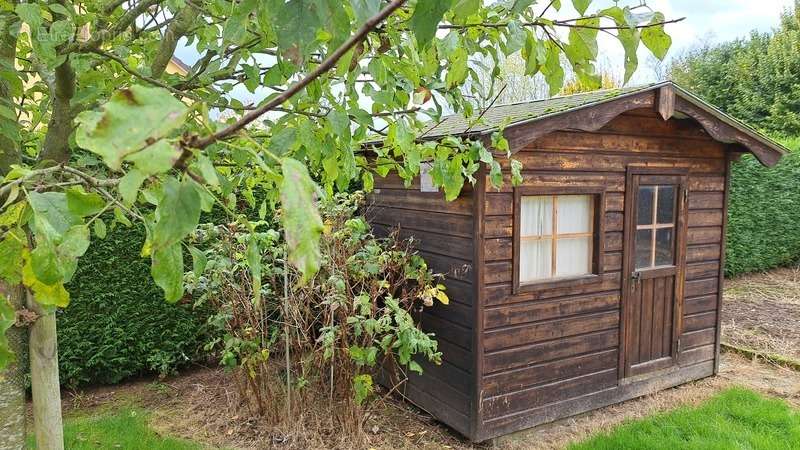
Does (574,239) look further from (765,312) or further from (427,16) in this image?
(765,312)

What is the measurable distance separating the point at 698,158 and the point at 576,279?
5.93 feet

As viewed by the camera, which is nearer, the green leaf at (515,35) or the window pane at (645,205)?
the green leaf at (515,35)

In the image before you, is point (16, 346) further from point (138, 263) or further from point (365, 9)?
point (138, 263)

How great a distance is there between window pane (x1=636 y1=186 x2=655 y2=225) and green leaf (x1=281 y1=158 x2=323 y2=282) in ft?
14.8

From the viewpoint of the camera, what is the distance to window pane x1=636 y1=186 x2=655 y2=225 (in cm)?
451

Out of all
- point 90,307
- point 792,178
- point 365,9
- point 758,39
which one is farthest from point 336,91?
point 758,39

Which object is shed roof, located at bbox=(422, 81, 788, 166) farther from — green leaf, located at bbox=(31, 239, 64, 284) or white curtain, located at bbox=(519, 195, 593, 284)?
green leaf, located at bbox=(31, 239, 64, 284)

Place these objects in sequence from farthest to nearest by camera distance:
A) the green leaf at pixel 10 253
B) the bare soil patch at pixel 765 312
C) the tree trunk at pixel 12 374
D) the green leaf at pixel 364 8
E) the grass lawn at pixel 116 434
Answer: the bare soil patch at pixel 765 312
the grass lawn at pixel 116 434
the tree trunk at pixel 12 374
the green leaf at pixel 10 253
the green leaf at pixel 364 8

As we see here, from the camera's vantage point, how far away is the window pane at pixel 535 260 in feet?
13.0

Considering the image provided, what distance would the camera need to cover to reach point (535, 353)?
402 centimetres

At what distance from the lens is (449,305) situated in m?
3.96

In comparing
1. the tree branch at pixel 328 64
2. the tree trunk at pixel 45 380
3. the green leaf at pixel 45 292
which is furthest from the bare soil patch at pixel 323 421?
the tree branch at pixel 328 64

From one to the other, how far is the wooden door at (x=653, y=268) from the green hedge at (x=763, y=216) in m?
4.96

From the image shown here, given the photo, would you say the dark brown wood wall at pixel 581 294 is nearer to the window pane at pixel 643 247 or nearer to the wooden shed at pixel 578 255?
the wooden shed at pixel 578 255
